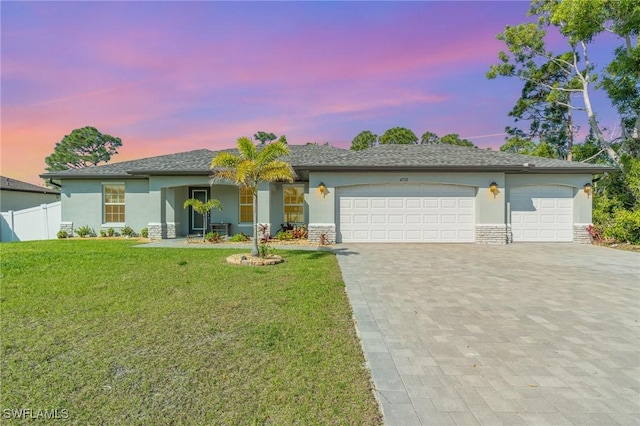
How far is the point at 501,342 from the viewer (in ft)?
A: 12.5

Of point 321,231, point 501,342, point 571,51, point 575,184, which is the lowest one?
point 501,342

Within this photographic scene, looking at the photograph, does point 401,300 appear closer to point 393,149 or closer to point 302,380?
point 302,380

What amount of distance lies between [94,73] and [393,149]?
13301 mm

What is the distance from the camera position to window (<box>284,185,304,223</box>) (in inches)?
595

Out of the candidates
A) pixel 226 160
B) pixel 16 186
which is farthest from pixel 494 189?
pixel 16 186

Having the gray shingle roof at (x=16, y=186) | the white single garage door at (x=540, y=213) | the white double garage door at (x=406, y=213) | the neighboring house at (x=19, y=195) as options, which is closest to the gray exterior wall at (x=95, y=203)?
the white double garage door at (x=406, y=213)

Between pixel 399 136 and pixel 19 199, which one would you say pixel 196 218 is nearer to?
pixel 19 199

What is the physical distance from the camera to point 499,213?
12.8m

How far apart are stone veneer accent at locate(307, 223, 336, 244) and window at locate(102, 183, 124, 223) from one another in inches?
394

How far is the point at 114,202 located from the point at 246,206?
6783 mm

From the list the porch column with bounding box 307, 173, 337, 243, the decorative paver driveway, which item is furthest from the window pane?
the decorative paver driveway

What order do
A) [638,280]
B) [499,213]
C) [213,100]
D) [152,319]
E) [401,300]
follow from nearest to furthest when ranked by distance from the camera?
[152,319], [401,300], [638,280], [499,213], [213,100]

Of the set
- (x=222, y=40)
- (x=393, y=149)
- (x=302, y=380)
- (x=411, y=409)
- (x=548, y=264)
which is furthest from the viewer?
(x=393, y=149)

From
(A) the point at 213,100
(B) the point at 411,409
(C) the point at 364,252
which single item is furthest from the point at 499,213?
(A) the point at 213,100
